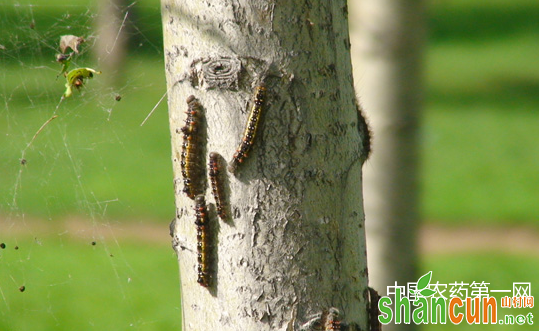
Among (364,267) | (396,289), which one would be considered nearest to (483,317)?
(396,289)

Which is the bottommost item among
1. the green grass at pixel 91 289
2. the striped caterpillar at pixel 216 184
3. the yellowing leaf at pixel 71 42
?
the green grass at pixel 91 289

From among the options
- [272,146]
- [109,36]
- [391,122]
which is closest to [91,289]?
[109,36]

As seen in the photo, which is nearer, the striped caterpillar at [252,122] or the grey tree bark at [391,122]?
the striped caterpillar at [252,122]

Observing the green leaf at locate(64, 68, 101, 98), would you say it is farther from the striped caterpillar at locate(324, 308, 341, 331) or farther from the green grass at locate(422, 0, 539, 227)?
the green grass at locate(422, 0, 539, 227)

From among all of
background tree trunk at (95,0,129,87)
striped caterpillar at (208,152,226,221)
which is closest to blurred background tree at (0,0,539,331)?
background tree trunk at (95,0,129,87)

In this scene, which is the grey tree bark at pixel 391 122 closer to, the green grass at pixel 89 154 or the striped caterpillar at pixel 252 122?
the green grass at pixel 89 154

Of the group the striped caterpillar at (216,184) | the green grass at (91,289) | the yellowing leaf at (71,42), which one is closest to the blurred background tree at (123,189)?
the green grass at (91,289)
